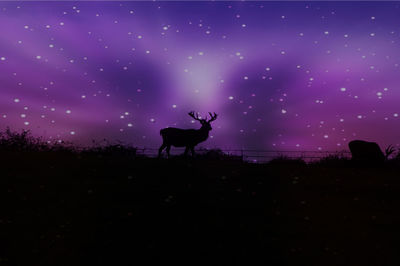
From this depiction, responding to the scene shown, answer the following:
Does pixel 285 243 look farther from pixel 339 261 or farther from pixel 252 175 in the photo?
pixel 252 175

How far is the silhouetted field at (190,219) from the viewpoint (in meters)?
4.52

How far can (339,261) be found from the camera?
171 inches

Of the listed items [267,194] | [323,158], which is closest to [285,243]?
[267,194]

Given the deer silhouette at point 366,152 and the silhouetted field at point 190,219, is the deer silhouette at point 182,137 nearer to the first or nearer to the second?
the silhouetted field at point 190,219

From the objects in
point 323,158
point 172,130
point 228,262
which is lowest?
point 228,262

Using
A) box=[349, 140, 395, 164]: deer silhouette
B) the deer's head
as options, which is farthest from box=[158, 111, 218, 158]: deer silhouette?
box=[349, 140, 395, 164]: deer silhouette

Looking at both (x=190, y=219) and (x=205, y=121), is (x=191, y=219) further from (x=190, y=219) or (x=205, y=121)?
(x=205, y=121)

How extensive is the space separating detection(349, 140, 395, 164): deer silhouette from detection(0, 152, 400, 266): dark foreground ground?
288 inches

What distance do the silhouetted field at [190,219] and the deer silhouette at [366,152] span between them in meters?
6.93

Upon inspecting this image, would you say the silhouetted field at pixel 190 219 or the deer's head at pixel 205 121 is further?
the deer's head at pixel 205 121

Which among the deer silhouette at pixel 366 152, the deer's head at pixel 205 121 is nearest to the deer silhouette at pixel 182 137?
the deer's head at pixel 205 121

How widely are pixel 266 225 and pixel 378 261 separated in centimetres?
192

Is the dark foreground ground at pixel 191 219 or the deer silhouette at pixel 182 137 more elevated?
the deer silhouette at pixel 182 137

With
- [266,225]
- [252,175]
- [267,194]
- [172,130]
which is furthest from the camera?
[172,130]
